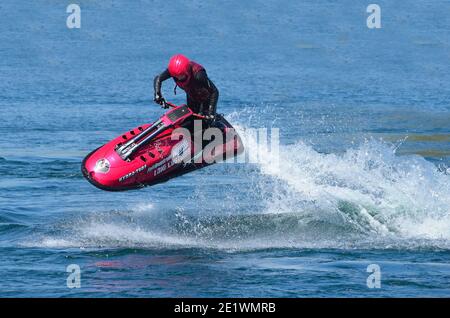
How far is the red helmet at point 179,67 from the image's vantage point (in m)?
18.3

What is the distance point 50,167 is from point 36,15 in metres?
21.8

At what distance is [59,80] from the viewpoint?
35.3 m

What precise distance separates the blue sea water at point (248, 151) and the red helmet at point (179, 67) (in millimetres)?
2308

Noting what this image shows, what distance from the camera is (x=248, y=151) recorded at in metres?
20.2

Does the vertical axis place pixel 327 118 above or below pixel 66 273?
above

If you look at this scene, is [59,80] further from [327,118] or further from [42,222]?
[42,222]

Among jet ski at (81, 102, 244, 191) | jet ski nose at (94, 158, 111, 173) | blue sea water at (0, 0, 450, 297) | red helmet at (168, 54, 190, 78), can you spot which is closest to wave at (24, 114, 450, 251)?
blue sea water at (0, 0, 450, 297)

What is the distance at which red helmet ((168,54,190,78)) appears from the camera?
719 inches

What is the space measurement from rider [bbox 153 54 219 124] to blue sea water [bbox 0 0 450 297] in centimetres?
164

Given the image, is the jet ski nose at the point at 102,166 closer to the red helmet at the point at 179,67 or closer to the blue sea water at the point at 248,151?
the blue sea water at the point at 248,151
